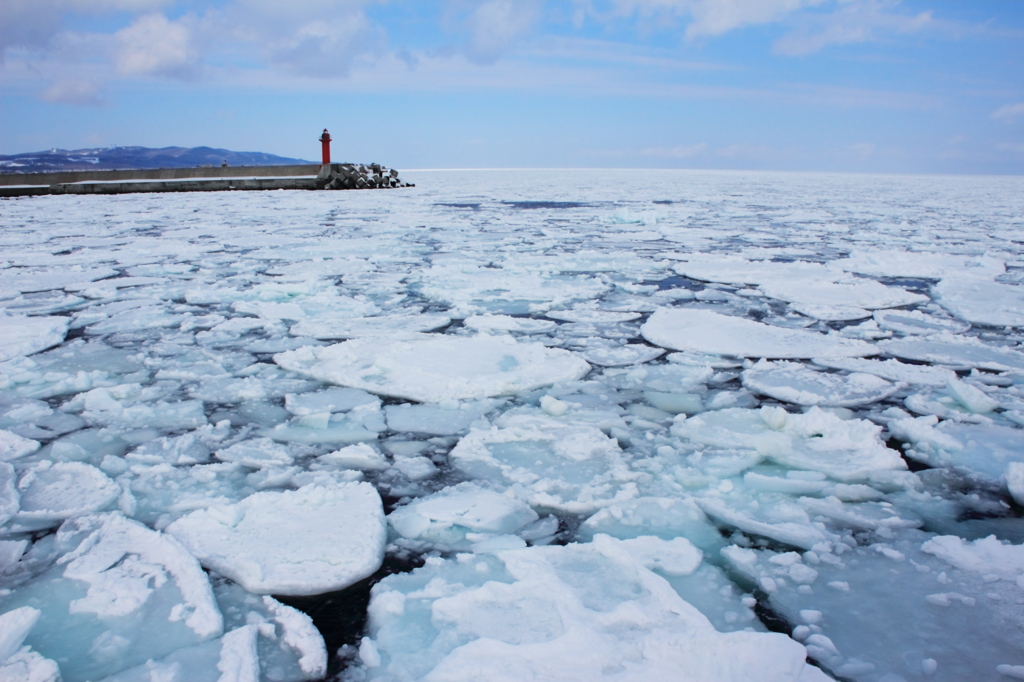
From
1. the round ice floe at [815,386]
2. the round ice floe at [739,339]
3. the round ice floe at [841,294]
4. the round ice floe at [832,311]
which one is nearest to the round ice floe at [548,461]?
the round ice floe at [815,386]

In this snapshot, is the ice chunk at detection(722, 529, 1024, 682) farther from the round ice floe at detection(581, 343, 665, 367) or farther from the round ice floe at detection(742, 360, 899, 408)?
the round ice floe at detection(581, 343, 665, 367)

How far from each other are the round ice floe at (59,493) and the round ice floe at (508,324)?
154cm

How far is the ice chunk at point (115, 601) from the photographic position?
2.96ft

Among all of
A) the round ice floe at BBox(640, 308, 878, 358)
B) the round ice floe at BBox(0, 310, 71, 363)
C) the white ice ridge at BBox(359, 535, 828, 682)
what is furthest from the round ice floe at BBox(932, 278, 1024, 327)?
the round ice floe at BBox(0, 310, 71, 363)

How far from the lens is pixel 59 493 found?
1.31m

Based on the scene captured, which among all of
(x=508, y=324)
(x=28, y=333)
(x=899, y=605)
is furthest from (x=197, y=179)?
(x=899, y=605)

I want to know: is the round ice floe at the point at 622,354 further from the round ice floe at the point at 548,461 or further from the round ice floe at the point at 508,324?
the round ice floe at the point at 548,461

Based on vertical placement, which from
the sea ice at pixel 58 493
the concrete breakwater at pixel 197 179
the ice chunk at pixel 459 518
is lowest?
the ice chunk at pixel 459 518

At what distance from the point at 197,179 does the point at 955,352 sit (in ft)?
50.3

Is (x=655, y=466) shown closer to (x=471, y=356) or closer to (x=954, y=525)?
(x=954, y=525)

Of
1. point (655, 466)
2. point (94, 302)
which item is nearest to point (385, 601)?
point (655, 466)

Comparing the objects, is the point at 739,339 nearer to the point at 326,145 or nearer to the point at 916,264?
the point at 916,264

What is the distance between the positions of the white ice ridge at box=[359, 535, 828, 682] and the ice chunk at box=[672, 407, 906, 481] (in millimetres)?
508

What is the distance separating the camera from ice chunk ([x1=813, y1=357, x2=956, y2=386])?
79.5 inches
